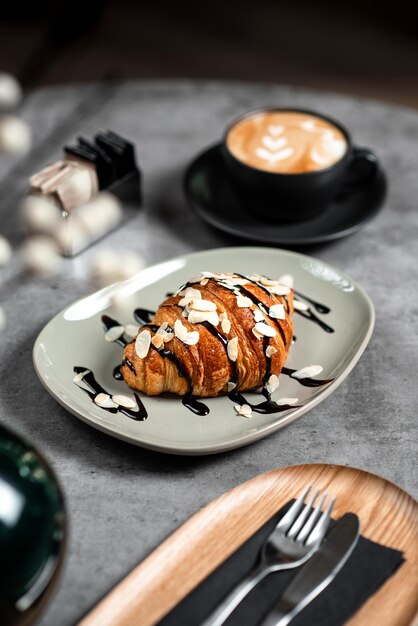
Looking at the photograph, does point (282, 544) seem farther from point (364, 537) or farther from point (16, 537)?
point (16, 537)

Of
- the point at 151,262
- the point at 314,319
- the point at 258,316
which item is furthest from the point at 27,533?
the point at 151,262

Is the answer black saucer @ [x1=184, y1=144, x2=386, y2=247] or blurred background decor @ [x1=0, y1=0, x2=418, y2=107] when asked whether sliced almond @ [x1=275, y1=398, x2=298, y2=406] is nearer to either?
black saucer @ [x1=184, y1=144, x2=386, y2=247]

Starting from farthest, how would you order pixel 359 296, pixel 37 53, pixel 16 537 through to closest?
pixel 37 53, pixel 359 296, pixel 16 537

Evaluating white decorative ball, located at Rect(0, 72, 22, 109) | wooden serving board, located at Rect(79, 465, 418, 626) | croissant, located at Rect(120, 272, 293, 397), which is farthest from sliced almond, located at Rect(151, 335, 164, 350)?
white decorative ball, located at Rect(0, 72, 22, 109)

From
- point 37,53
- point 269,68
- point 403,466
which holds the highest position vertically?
point 403,466

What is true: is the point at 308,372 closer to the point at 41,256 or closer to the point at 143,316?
the point at 143,316

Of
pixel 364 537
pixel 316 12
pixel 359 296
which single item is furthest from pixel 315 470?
pixel 316 12
